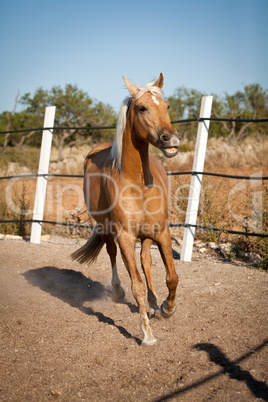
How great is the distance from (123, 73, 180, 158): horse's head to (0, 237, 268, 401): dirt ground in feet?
4.86

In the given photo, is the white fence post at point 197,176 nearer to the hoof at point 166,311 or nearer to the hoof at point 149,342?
the hoof at point 166,311

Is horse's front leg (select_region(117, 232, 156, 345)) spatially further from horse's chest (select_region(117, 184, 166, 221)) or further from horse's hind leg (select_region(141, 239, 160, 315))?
horse's hind leg (select_region(141, 239, 160, 315))

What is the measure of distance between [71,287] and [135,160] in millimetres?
2186

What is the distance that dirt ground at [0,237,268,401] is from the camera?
2.23 metres

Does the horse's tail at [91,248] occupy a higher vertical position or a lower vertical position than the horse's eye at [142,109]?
lower

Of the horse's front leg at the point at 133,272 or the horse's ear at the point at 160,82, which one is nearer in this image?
the horse's front leg at the point at 133,272

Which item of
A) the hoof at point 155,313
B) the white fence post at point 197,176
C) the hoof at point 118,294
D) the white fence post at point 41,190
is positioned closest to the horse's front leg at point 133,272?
the hoof at point 155,313

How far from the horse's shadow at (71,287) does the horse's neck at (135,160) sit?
145 centimetres

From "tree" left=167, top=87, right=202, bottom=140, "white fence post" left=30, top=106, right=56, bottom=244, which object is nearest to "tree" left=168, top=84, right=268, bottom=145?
"tree" left=167, top=87, right=202, bottom=140

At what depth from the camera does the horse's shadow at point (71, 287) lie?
13.2 feet

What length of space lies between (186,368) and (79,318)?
1.44 meters

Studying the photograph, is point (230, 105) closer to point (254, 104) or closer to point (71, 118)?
point (254, 104)

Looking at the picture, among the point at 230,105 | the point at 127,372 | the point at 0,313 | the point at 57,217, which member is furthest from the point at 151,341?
the point at 230,105

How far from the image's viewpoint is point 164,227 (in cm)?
316
